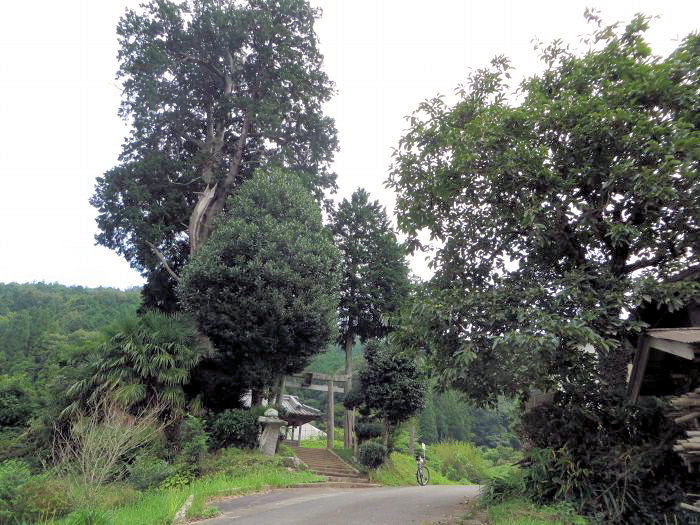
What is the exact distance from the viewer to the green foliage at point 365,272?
22.9 m

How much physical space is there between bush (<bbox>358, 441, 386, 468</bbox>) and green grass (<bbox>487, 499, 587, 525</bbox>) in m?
10.4

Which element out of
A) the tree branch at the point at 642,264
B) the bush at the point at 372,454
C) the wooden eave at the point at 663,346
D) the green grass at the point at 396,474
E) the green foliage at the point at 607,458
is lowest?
the green grass at the point at 396,474

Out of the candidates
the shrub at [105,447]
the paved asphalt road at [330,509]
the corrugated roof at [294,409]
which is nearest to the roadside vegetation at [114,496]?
the shrub at [105,447]

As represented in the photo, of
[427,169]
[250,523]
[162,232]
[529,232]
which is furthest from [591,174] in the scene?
[162,232]

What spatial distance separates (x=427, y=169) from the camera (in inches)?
347

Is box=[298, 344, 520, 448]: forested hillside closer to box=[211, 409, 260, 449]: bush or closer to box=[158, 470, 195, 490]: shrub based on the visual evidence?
box=[211, 409, 260, 449]: bush

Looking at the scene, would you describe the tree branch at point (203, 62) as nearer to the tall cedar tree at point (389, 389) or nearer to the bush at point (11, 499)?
the tall cedar tree at point (389, 389)

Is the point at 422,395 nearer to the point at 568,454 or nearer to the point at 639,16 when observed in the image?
the point at 568,454

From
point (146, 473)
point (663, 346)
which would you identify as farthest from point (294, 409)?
point (663, 346)

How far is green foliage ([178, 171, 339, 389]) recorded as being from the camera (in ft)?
47.3

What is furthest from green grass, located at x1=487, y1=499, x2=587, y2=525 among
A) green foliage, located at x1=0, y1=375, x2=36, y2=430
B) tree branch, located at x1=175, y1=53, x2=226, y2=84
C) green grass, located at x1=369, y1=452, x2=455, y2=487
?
tree branch, located at x1=175, y1=53, x2=226, y2=84

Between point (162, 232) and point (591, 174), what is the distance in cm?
1511

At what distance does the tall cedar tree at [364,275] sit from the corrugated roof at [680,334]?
16531 mm

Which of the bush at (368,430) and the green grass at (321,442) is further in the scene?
the green grass at (321,442)
